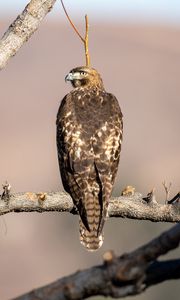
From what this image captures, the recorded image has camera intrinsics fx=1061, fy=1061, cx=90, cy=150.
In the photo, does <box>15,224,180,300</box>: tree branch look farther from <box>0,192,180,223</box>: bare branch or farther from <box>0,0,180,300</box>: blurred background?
<box>0,0,180,300</box>: blurred background

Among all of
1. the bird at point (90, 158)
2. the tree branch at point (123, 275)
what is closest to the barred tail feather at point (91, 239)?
the bird at point (90, 158)

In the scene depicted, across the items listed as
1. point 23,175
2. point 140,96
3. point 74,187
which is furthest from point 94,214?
point 140,96

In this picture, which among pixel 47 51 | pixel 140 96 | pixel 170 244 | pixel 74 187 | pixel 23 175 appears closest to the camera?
pixel 170 244

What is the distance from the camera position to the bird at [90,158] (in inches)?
372

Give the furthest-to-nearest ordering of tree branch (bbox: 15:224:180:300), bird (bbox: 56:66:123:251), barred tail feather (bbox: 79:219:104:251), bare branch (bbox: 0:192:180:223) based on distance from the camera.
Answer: barred tail feather (bbox: 79:219:104:251)
bird (bbox: 56:66:123:251)
bare branch (bbox: 0:192:180:223)
tree branch (bbox: 15:224:180:300)

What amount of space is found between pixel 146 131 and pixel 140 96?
30.5 ft

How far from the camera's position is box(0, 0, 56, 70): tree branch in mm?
7281

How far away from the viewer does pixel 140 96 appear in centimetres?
9181

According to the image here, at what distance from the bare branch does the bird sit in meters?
0.81

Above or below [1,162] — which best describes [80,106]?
above

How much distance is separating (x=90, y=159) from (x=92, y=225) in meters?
0.62

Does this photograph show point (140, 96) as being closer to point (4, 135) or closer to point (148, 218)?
point (4, 135)

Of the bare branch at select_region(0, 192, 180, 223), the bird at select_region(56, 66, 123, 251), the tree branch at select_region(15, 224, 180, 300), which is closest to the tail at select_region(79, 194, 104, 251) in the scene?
the bird at select_region(56, 66, 123, 251)

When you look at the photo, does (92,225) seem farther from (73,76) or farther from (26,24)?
(26,24)
